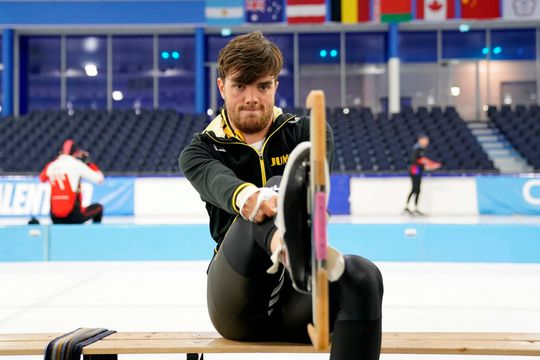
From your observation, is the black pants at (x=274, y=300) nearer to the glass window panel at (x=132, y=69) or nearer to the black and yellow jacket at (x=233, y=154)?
the black and yellow jacket at (x=233, y=154)

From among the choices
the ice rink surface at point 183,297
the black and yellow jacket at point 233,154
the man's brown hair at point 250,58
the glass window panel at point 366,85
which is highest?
the glass window panel at point 366,85

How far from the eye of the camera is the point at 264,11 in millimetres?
13133

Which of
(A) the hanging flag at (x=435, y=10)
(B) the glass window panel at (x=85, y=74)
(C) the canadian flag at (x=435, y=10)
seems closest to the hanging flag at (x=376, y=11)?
(A) the hanging flag at (x=435, y=10)

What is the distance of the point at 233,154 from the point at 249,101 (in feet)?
0.59

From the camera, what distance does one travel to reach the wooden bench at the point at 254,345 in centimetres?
148

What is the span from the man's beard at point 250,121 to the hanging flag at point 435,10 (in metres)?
12.7

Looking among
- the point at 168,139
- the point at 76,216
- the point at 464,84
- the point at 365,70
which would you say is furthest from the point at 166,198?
the point at 464,84

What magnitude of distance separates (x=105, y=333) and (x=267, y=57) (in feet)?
3.39

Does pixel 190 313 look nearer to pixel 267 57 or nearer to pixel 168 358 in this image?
pixel 168 358

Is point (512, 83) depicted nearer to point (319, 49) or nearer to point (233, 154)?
point (319, 49)

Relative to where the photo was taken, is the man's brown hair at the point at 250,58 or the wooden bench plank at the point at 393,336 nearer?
the man's brown hair at the point at 250,58

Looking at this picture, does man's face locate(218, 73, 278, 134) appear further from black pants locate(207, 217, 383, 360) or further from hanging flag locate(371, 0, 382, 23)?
hanging flag locate(371, 0, 382, 23)

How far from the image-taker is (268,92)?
1515 millimetres

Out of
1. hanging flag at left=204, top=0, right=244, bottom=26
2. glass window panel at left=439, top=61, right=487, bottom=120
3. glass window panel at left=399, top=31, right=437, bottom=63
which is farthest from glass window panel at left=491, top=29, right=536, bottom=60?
hanging flag at left=204, top=0, right=244, bottom=26
